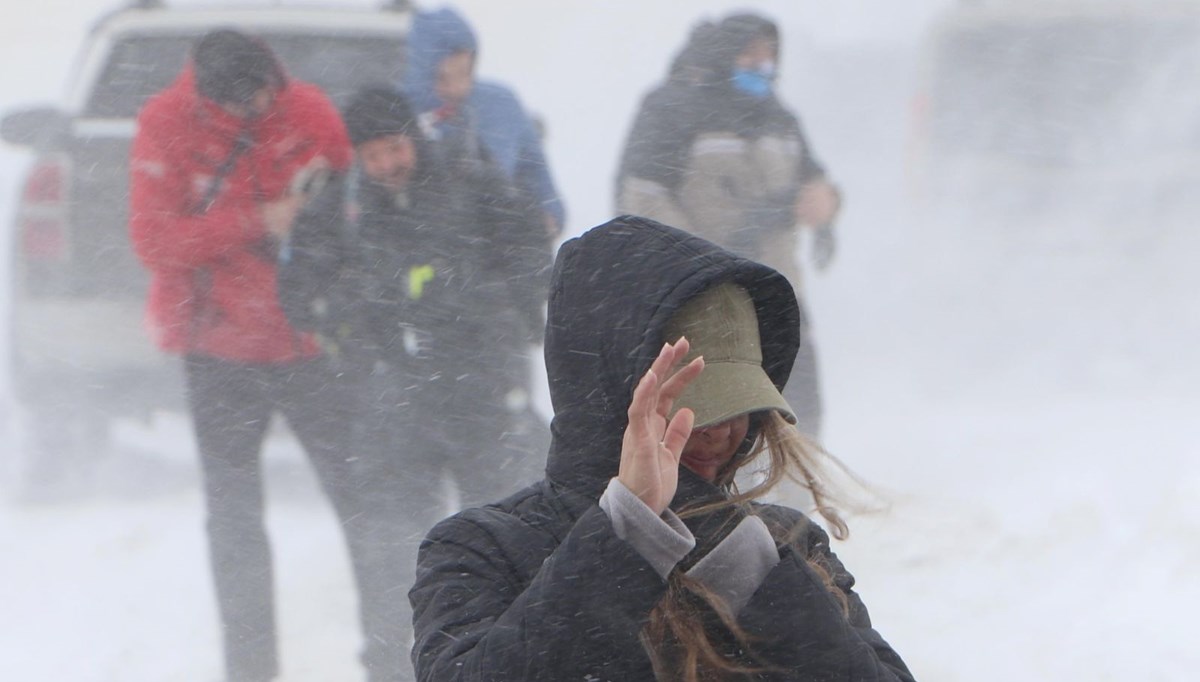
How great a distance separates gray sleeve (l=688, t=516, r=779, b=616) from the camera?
131 cm

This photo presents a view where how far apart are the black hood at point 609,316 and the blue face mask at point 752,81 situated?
264cm

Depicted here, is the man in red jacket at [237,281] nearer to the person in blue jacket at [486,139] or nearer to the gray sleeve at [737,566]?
the person in blue jacket at [486,139]

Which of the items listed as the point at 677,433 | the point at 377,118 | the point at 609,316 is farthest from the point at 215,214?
the point at 677,433

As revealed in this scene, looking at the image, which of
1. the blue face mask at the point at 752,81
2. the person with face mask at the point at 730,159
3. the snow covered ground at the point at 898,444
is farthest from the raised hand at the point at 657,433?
the blue face mask at the point at 752,81

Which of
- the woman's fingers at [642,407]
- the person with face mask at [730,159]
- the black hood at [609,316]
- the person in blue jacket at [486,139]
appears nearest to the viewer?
the woman's fingers at [642,407]

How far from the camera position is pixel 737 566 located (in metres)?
1.32

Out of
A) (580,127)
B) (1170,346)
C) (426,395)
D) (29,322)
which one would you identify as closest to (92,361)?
(29,322)

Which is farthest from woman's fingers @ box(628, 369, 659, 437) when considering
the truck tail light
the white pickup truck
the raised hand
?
the truck tail light

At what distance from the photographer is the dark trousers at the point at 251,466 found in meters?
3.44

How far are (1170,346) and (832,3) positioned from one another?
2.31m

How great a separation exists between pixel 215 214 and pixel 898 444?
3.05 m

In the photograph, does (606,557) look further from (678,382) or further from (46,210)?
(46,210)

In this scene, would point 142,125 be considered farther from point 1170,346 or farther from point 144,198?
point 1170,346

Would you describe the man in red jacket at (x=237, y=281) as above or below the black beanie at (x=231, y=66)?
below
